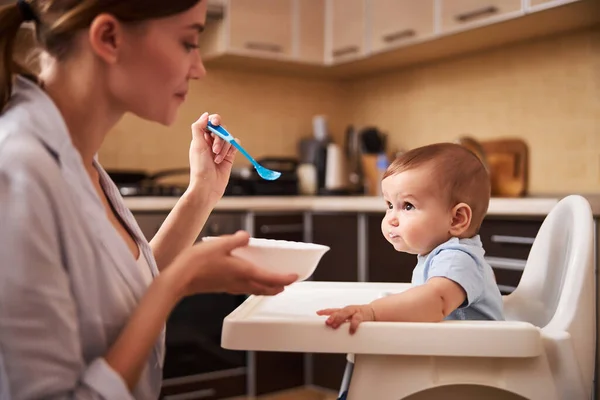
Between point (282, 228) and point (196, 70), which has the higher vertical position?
point (196, 70)

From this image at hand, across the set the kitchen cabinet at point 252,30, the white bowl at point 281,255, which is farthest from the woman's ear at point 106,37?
the kitchen cabinet at point 252,30

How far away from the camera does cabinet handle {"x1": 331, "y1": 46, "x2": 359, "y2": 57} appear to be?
9.56ft

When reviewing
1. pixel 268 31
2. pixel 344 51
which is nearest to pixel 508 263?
pixel 344 51

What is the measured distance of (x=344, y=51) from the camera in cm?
297

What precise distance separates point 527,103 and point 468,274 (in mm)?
1859

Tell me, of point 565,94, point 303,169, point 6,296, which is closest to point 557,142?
point 565,94

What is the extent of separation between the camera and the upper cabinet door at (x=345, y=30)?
289 centimetres

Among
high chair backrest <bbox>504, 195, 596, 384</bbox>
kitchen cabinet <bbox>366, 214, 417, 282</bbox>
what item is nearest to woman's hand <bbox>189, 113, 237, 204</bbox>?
high chair backrest <bbox>504, 195, 596, 384</bbox>

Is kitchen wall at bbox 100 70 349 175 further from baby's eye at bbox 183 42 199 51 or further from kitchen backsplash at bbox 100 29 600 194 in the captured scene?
baby's eye at bbox 183 42 199 51

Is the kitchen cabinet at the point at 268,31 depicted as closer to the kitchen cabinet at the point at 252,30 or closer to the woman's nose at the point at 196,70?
the kitchen cabinet at the point at 252,30

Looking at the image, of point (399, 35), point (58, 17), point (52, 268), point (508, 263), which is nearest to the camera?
point (52, 268)

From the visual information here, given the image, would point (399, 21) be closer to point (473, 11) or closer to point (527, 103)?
point (473, 11)

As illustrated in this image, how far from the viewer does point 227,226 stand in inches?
96.7

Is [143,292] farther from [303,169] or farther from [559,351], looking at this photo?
[303,169]
